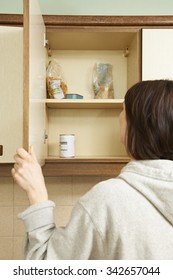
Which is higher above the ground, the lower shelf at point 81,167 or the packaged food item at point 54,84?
the packaged food item at point 54,84

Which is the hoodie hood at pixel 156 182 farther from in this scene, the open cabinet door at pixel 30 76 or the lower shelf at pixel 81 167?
the lower shelf at pixel 81 167

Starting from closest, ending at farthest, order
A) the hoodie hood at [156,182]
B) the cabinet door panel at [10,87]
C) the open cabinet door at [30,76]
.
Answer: the hoodie hood at [156,182]
the open cabinet door at [30,76]
the cabinet door panel at [10,87]

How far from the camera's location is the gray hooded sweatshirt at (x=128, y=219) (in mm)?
707

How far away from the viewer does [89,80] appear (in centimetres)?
155

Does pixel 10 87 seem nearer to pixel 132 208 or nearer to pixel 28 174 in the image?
pixel 28 174

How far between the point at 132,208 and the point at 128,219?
25mm

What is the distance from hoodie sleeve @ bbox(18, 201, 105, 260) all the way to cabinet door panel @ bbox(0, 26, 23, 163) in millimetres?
458

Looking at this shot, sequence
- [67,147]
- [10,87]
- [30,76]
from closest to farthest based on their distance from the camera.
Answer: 1. [30,76]
2. [10,87]
3. [67,147]

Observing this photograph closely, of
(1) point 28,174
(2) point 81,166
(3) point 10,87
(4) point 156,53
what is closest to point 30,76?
(1) point 28,174

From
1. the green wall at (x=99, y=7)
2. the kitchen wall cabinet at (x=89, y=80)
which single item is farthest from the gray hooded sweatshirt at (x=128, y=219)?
the green wall at (x=99, y=7)

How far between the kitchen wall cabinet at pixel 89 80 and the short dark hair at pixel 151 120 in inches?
16.9
